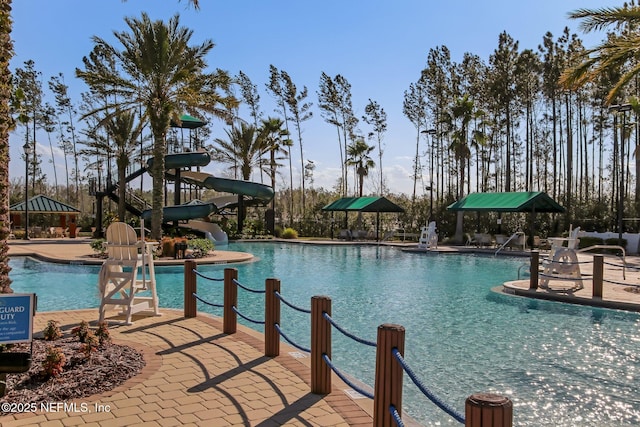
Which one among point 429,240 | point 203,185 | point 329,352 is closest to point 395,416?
point 329,352

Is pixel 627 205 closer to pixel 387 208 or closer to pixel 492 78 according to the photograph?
pixel 492 78

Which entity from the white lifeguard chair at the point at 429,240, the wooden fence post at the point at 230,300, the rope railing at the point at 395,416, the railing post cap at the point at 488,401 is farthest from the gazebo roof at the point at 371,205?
the railing post cap at the point at 488,401

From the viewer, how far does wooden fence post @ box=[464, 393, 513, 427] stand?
2098 mm

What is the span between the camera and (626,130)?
29078 mm

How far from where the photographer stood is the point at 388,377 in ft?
10.3

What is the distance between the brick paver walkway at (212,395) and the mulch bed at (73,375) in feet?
0.44

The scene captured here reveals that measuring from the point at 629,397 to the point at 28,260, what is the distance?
58.8 ft

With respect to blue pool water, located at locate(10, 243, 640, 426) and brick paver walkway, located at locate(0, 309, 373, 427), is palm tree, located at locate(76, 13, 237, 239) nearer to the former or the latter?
blue pool water, located at locate(10, 243, 640, 426)

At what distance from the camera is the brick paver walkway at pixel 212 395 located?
12.1ft

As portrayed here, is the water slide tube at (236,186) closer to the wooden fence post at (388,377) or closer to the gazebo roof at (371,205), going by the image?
the gazebo roof at (371,205)

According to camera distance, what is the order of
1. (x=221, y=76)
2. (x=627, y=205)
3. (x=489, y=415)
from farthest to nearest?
(x=627, y=205), (x=221, y=76), (x=489, y=415)

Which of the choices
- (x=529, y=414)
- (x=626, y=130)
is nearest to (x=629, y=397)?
(x=529, y=414)

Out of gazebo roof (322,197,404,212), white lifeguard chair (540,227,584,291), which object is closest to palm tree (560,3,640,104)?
white lifeguard chair (540,227,584,291)

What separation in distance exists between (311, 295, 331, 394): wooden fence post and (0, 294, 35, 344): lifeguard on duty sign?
213 cm
